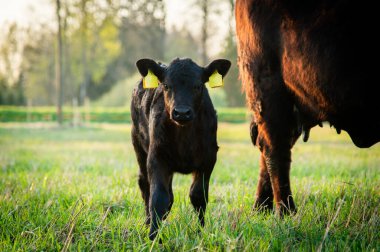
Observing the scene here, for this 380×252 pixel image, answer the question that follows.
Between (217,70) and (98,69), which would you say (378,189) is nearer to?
(217,70)

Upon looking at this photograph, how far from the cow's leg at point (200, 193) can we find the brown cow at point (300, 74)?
2.43ft

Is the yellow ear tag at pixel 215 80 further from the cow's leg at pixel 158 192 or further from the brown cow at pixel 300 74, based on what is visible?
the cow's leg at pixel 158 192

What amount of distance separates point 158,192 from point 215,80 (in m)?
1.28

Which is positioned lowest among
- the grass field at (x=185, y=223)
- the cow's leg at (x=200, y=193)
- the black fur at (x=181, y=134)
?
the grass field at (x=185, y=223)

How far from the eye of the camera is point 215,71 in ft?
14.4

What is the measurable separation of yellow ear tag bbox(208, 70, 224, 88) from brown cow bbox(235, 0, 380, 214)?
0.35 meters

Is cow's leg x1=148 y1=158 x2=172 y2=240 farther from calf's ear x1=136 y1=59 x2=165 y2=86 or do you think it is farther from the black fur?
calf's ear x1=136 y1=59 x2=165 y2=86

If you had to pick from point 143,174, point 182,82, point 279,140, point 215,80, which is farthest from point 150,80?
point 279,140

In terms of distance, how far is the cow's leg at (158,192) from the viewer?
3575 millimetres

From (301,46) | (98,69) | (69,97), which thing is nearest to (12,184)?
(301,46)

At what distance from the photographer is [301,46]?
3.71m

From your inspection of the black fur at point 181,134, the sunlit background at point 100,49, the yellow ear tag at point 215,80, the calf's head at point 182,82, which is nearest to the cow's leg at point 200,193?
the black fur at point 181,134

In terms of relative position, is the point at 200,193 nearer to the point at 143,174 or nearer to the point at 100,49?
the point at 143,174

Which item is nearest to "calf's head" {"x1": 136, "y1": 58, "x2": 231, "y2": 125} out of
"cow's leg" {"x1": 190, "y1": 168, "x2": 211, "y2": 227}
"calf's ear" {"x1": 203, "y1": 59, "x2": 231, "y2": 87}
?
"calf's ear" {"x1": 203, "y1": 59, "x2": 231, "y2": 87}
